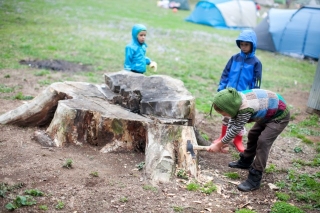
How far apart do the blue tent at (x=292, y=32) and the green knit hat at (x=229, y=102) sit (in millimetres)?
13084

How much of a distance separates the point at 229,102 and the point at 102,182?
1831 mm

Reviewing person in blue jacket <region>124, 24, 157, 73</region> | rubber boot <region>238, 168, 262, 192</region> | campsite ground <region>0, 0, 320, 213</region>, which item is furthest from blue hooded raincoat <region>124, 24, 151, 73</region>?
rubber boot <region>238, 168, 262, 192</region>

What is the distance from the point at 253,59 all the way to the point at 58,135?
3292 mm

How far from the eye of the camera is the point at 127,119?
507 centimetres

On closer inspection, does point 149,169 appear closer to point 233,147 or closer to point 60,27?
point 233,147

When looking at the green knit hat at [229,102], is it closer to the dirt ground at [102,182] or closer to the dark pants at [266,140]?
the dark pants at [266,140]

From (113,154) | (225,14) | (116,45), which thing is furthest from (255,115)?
(225,14)

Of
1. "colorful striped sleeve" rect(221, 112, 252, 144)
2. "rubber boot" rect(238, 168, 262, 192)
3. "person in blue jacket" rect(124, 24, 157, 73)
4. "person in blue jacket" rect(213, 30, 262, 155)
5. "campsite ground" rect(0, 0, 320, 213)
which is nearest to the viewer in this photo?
"campsite ground" rect(0, 0, 320, 213)

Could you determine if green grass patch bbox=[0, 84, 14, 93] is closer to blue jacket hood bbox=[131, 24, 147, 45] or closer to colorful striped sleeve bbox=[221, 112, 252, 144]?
blue jacket hood bbox=[131, 24, 147, 45]

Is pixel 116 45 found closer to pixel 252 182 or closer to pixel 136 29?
pixel 136 29

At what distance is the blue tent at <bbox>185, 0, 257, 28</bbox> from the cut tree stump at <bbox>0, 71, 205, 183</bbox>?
18.6 metres

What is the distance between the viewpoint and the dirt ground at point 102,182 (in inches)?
157

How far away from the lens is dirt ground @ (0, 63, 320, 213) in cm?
399

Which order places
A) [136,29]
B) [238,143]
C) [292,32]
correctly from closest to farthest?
[238,143]
[136,29]
[292,32]
